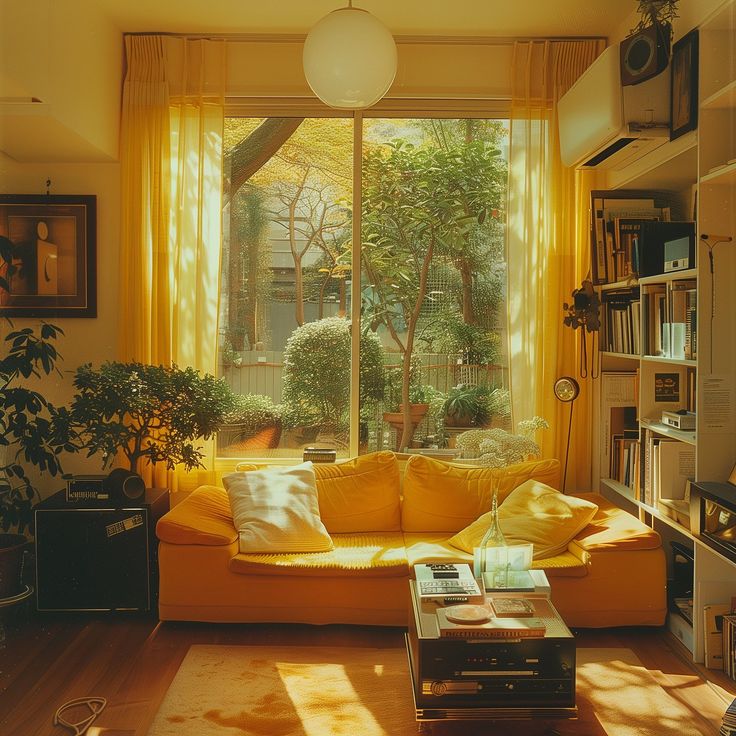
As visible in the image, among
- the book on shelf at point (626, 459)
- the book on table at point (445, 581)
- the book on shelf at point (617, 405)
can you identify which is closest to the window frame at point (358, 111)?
the book on shelf at point (617, 405)

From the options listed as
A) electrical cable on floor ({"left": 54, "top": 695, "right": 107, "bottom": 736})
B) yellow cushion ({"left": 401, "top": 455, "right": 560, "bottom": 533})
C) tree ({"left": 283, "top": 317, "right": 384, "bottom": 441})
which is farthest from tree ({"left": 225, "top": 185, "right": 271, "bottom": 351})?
electrical cable on floor ({"left": 54, "top": 695, "right": 107, "bottom": 736})

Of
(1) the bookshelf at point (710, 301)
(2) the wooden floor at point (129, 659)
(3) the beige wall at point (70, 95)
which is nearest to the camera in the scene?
(2) the wooden floor at point (129, 659)

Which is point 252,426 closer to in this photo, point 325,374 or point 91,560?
point 325,374

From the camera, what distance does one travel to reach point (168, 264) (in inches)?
185

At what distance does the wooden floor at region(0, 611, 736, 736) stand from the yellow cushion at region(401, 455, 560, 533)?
68cm

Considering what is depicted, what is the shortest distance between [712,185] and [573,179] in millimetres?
1362

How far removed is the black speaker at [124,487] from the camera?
4.10m

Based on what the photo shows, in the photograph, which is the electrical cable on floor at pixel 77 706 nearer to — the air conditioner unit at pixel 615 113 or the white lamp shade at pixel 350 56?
the white lamp shade at pixel 350 56

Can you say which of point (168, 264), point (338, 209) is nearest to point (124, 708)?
→ point (168, 264)

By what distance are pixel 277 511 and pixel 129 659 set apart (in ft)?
3.09

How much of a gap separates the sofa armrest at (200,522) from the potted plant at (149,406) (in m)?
0.22

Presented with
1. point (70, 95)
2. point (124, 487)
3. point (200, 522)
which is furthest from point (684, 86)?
point (124, 487)

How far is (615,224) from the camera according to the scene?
4.38 meters

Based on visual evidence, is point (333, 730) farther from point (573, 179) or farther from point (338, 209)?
point (573, 179)
